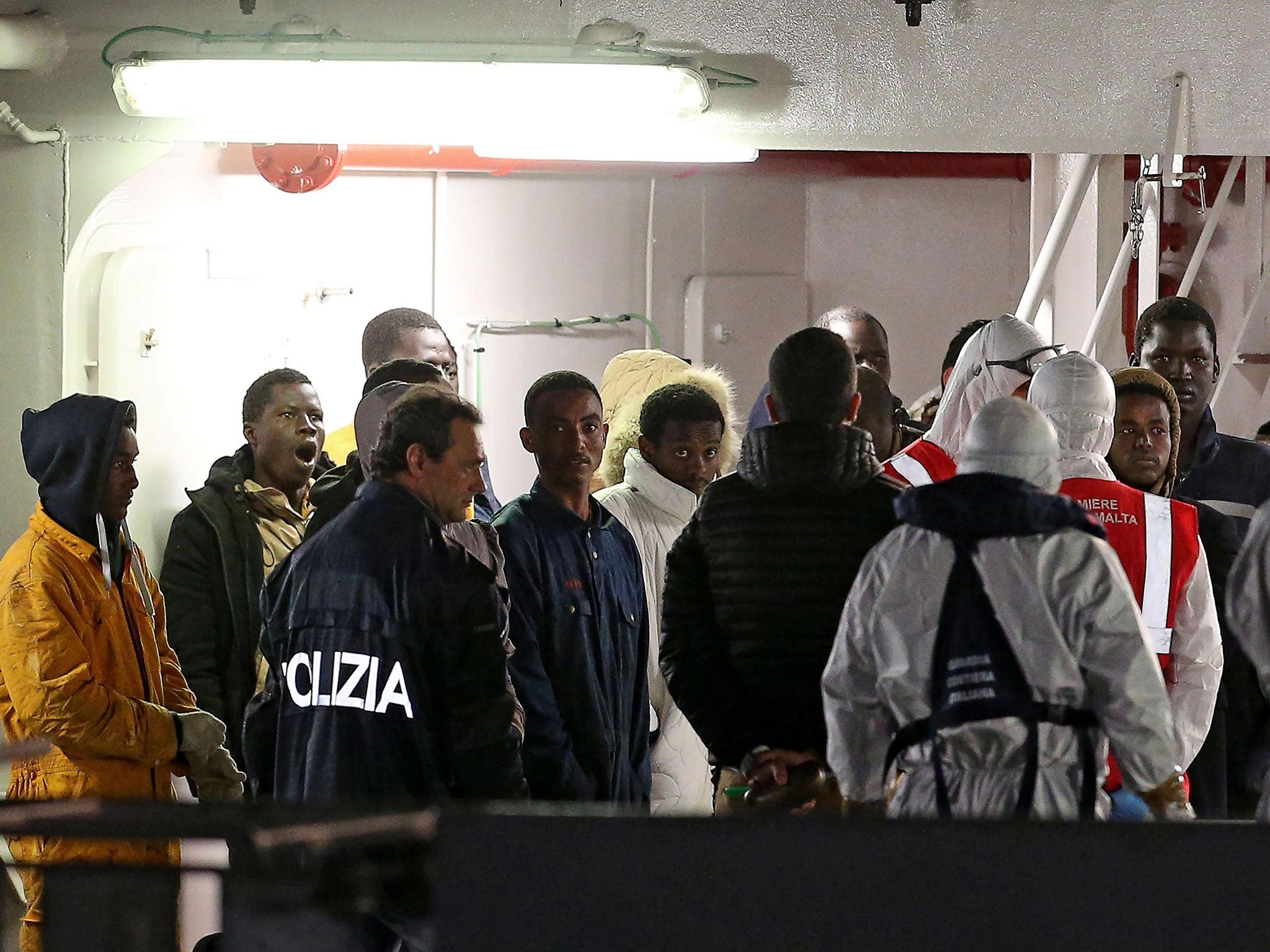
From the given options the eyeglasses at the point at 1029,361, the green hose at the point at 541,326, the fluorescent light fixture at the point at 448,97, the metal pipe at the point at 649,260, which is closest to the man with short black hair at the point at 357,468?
the fluorescent light fixture at the point at 448,97

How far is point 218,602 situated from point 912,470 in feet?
7.08

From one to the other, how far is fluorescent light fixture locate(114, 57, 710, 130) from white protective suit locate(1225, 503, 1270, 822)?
2.36m

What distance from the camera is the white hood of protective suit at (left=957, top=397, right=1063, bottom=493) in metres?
3.01

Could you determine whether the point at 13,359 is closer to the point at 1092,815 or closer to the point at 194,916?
the point at 194,916

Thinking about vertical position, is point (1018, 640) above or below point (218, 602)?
above

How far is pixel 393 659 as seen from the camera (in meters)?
3.22

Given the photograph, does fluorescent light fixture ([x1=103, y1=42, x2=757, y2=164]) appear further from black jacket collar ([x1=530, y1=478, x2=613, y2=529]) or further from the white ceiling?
black jacket collar ([x1=530, y1=478, x2=613, y2=529])

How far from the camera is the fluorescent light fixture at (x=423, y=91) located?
4602 mm

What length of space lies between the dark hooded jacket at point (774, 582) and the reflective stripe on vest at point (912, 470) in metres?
0.61

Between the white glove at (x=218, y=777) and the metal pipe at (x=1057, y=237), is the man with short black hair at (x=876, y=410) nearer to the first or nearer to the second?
the metal pipe at (x=1057, y=237)

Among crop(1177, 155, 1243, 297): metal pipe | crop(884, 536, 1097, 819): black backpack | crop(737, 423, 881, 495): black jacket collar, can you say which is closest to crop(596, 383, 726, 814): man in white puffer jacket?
crop(737, 423, 881, 495): black jacket collar

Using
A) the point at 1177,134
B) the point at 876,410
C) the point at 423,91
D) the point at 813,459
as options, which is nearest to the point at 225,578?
the point at 423,91

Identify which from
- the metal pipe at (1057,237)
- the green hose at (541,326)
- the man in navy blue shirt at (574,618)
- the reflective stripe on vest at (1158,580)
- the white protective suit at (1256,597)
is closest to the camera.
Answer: the white protective suit at (1256,597)

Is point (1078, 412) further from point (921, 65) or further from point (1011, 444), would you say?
point (921, 65)
